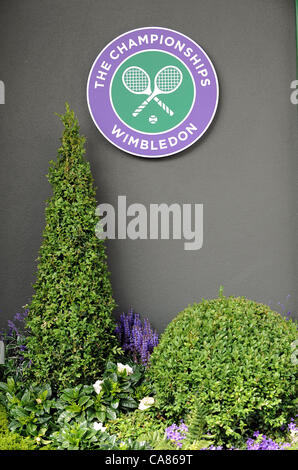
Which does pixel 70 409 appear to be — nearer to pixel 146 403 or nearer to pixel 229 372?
pixel 146 403

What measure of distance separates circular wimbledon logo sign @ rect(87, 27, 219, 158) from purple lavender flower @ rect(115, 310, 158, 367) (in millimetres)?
1325

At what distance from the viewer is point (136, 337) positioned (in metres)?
3.31

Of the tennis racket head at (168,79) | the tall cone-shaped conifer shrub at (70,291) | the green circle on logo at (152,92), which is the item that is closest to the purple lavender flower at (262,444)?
the tall cone-shaped conifer shrub at (70,291)

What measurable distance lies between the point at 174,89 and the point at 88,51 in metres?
0.78

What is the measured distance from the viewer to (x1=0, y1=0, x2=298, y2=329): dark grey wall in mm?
3611

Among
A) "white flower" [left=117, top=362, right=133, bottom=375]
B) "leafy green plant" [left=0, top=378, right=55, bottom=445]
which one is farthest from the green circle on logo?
"leafy green plant" [left=0, top=378, right=55, bottom=445]

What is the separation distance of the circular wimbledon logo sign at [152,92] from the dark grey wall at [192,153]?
0.34 feet

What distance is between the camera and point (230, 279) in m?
3.61

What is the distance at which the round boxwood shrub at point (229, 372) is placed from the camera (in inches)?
95.7

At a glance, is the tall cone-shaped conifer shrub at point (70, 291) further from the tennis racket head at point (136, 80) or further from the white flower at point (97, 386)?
the tennis racket head at point (136, 80)

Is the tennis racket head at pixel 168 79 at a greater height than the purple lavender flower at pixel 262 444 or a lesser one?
greater

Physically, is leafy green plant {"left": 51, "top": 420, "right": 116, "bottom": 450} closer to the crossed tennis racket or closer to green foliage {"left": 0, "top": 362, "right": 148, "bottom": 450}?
green foliage {"left": 0, "top": 362, "right": 148, "bottom": 450}

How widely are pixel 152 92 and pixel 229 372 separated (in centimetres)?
224

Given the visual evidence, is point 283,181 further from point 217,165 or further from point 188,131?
point 188,131
